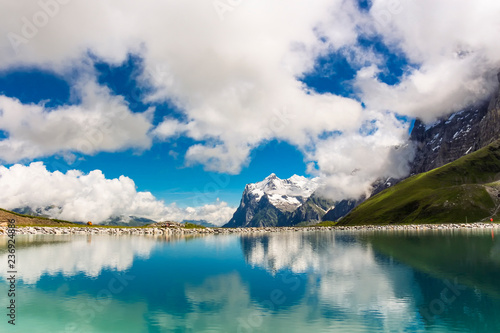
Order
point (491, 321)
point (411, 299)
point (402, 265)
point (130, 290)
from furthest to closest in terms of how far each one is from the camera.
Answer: point (402, 265)
point (130, 290)
point (411, 299)
point (491, 321)

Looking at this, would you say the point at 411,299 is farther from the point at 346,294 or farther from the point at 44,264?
the point at 44,264

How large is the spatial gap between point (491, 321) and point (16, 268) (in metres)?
62.9

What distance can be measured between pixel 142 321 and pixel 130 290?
12.0m

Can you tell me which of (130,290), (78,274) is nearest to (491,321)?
(130,290)

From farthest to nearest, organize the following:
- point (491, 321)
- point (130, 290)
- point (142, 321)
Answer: point (130, 290), point (142, 321), point (491, 321)

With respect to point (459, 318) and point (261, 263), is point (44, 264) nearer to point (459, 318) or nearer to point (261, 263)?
point (261, 263)

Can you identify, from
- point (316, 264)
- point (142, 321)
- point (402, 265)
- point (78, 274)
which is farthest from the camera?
point (316, 264)

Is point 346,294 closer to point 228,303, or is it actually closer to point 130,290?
point 228,303

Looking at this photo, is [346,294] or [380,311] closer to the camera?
[380,311]

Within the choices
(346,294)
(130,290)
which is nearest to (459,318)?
(346,294)

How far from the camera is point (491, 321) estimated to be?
965 inches

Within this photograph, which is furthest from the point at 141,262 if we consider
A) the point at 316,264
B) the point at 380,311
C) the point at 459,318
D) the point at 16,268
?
the point at 459,318

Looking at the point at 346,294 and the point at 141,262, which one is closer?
the point at 346,294

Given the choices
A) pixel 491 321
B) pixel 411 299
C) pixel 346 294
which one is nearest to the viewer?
pixel 491 321
